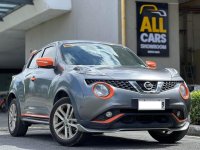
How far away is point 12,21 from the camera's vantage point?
20719 mm

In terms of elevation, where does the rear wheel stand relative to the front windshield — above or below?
below

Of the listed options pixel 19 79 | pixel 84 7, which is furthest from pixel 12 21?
pixel 19 79

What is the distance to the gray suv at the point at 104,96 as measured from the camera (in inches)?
245

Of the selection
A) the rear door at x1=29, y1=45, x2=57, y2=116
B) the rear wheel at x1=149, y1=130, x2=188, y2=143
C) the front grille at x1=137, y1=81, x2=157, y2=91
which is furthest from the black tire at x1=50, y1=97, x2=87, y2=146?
the rear wheel at x1=149, y1=130, x2=188, y2=143

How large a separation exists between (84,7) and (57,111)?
410 inches

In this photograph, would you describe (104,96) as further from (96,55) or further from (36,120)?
(36,120)

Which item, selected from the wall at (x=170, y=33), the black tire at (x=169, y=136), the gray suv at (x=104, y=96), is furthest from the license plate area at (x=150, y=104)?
the wall at (x=170, y=33)

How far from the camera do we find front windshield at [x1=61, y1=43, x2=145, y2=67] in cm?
722

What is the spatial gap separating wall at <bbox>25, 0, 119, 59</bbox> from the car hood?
817 centimetres

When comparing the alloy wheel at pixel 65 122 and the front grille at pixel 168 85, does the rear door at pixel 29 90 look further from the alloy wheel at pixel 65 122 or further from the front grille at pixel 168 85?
the front grille at pixel 168 85

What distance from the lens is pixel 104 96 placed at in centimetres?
616

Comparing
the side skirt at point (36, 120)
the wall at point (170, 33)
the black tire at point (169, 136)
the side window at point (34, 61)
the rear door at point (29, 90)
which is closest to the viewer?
the black tire at point (169, 136)

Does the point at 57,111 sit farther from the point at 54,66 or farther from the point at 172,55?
the point at 172,55

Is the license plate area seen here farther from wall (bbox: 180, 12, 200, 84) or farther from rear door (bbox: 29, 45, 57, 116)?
wall (bbox: 180, 12, 200, 84)
